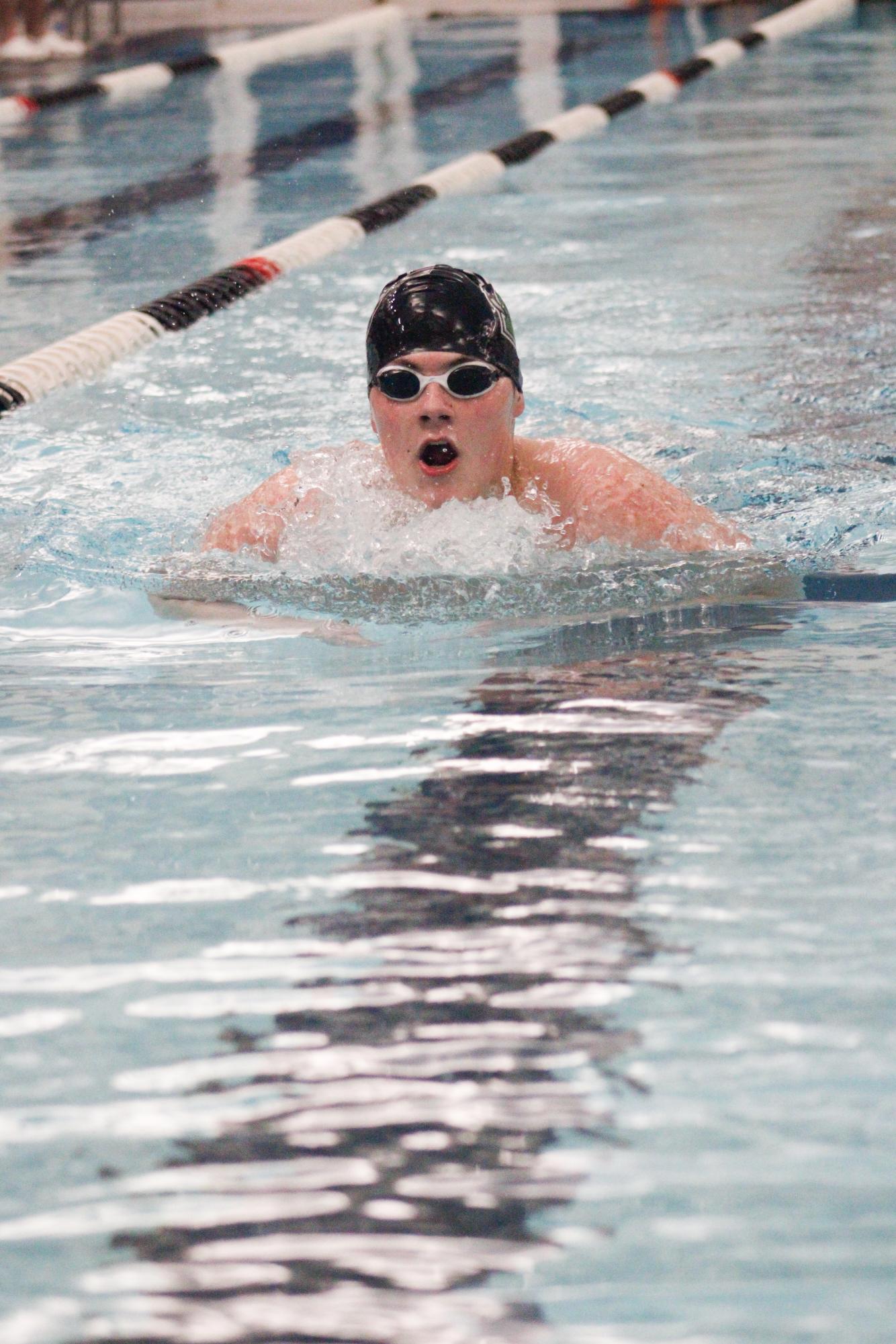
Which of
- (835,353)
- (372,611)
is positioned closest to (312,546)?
(372,611)

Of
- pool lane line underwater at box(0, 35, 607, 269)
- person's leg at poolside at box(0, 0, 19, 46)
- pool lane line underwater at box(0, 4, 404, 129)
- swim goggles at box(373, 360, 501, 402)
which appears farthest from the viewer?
person's leg at poolside at box(0, 0, 19, 46)

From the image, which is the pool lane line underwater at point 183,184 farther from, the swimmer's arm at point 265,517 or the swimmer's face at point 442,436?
the swimmer's face at point 442,436

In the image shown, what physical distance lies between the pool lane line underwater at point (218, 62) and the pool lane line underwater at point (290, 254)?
3.01m

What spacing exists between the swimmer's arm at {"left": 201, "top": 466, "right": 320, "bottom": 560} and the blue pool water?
4 cm

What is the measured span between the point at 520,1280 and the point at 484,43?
12.9 metres

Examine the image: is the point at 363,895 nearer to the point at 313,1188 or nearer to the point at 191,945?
the point at 191,945

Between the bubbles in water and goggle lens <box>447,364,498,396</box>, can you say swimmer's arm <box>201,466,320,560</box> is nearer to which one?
the bubbles in water

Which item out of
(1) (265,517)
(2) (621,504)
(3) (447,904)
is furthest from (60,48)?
(3) (447,904)

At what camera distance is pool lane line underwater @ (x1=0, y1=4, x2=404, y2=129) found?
33.5ft

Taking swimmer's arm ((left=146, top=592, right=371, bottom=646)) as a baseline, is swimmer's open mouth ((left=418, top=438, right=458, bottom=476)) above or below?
above

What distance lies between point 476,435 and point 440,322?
192mm

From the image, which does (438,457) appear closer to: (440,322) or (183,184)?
(440,322)

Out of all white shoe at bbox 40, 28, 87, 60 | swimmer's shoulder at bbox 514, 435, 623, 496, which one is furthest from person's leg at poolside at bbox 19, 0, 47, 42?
swimmer's shoulder at bbox 514, 435, 623, 496

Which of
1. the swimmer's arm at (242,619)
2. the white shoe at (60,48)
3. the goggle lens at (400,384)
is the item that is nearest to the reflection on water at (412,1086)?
the swimmer's arm at (242,619)
